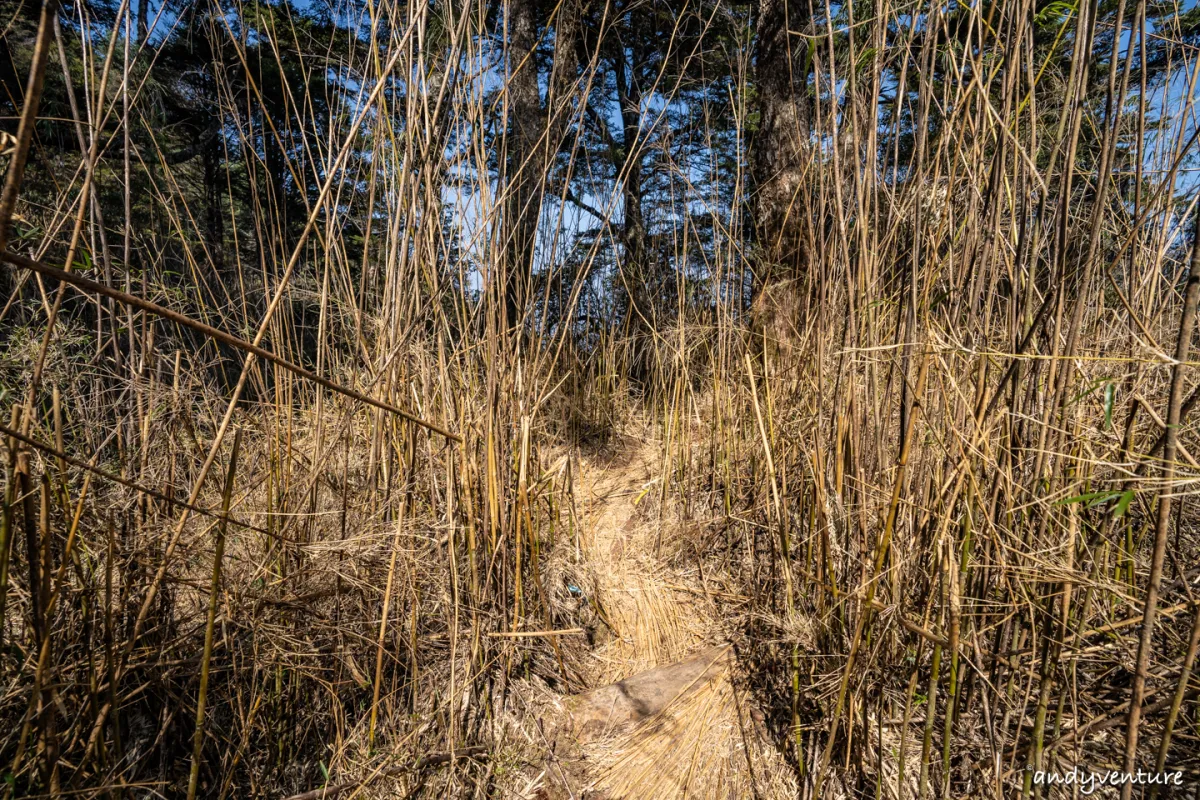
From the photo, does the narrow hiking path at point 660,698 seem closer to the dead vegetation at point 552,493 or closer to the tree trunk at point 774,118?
the dead vegetation at point 552,493

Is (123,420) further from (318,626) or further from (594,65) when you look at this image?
(594,65)

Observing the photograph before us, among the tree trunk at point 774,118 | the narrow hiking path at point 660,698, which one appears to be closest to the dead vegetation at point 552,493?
the narrow hiking path at point 660,698

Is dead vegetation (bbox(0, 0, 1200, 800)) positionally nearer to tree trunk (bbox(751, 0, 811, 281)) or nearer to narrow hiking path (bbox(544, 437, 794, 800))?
narrow hiking path (bbox(544, 437, 794, 800))

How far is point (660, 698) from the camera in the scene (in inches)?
51.8

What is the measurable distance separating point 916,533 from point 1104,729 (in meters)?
0.36

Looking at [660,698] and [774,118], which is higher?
[774,118]

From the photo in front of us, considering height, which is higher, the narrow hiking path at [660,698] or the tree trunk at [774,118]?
the tree trunk at [774,118]

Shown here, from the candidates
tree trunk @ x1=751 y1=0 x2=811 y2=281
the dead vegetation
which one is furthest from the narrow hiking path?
tree trunk @ x1=751 y1=0 x2=811 y2=281

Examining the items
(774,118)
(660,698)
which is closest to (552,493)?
(660,698)

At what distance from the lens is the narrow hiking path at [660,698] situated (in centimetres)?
113

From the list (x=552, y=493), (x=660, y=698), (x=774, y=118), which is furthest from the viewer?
(x=774, y=118)

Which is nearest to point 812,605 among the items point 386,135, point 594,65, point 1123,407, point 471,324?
point 1123,407

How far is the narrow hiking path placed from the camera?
1133 mm

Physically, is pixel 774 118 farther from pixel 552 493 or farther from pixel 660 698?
pixel 660 698
